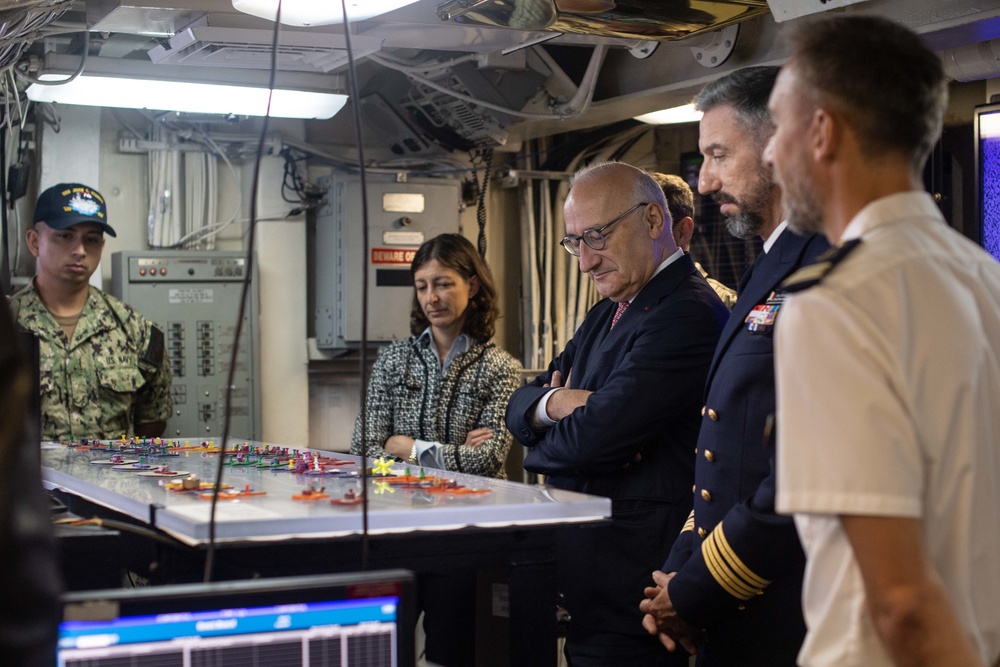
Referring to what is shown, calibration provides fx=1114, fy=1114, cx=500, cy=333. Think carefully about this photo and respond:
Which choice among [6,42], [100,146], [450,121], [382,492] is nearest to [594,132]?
[450,121]

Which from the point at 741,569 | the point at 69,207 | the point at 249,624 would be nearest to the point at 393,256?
the point at 69,207

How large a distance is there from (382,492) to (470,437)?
1392 mm

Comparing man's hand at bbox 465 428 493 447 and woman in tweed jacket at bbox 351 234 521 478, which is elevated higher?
woman in tweed jacket at bbox 351 234 521 478

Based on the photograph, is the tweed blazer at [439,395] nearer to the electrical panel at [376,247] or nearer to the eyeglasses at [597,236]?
the eyeglasses at [597,236]

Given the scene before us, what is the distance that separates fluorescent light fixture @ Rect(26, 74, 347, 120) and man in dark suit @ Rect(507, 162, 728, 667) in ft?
6.02

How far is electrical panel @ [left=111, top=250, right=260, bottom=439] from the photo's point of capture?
500cm

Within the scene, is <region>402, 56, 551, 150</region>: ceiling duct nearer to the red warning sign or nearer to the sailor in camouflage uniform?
the red warning sign

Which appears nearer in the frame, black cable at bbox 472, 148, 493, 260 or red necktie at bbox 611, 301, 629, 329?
red necktie at bbox 611, 301, 629, 329

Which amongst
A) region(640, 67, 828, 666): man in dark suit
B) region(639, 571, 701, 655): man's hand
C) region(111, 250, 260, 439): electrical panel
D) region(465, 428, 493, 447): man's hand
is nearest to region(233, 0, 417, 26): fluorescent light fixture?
region(640, 67, 828, 666): man in dark suit

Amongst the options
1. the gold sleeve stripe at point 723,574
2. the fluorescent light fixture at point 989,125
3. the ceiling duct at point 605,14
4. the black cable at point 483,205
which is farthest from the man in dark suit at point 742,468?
the black cable at point 483,205

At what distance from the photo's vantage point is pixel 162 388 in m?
4.55

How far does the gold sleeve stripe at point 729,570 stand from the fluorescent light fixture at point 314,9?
1666mm

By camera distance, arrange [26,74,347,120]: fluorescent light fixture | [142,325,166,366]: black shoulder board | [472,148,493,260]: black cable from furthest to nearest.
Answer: [472,148,493,260]: black cable → [142,325,166,366]: black shoulder board → [26,74,347,120]: fluorescent light fixture

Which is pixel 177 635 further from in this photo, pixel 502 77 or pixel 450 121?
pixel 450 121
